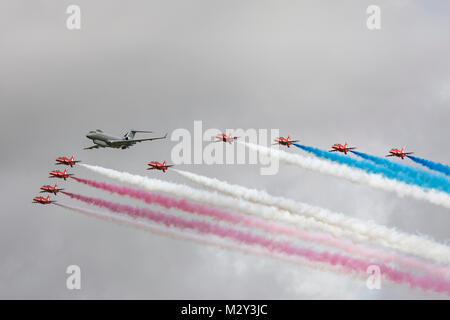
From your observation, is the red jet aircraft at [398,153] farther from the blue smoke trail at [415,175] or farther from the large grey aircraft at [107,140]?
the large grey aircraft at [107,140]

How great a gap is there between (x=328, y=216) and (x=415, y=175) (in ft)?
43.3

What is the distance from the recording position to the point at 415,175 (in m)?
98.2

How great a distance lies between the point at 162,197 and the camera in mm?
99500

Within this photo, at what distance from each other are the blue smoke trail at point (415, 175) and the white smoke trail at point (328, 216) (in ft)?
24.9

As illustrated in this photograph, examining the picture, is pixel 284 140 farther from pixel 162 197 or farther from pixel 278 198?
pixel 162 197

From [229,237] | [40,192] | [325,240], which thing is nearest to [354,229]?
[325,240]

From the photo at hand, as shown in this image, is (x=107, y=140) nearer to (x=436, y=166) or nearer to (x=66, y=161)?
(x=66, y=161)

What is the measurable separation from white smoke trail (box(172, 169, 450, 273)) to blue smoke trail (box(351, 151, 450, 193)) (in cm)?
758

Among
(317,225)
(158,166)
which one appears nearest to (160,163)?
(158,166)

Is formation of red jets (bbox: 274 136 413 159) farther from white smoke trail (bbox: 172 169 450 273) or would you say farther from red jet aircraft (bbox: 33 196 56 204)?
red jet aircraft (bbox: 33 196 56 204)

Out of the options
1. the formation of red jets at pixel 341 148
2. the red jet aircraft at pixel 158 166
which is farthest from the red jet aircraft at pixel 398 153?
the red jet aircraft at pixel 158 166

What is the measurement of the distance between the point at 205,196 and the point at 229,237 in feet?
21.4
